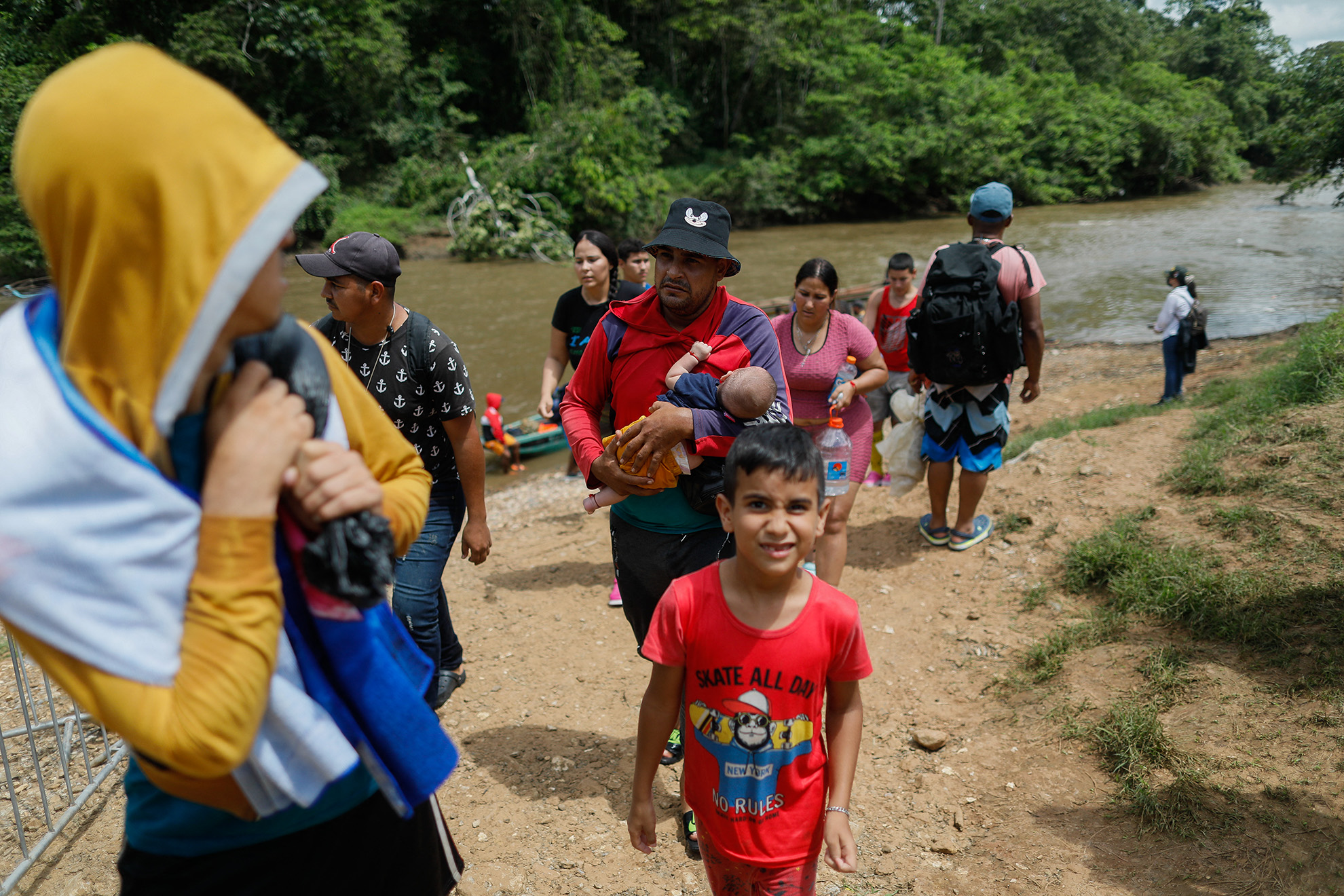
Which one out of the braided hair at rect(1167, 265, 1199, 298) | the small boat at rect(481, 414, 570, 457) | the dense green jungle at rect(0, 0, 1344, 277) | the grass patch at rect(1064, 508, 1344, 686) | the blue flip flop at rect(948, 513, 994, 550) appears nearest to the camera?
the grass patch at rect(1064, 508, 1344, 686)

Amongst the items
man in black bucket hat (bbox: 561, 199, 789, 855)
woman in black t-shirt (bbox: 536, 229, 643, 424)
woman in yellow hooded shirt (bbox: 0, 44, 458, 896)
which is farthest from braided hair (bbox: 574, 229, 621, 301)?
woman in yellow hooded shirt (bbox: 0, 44, 458, 896)

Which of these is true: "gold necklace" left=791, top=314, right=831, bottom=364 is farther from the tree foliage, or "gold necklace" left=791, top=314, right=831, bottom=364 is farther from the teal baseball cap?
the tree foliage

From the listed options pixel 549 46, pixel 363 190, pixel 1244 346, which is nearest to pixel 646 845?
pixel 1244 346

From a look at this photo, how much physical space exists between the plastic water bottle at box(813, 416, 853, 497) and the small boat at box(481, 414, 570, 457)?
5.82 meters

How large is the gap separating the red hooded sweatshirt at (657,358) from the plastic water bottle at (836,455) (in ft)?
5.64

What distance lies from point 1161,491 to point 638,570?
13.3ft

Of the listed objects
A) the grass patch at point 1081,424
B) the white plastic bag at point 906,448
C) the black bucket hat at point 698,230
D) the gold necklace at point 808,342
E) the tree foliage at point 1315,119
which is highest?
the tree foliage at point 1315,119

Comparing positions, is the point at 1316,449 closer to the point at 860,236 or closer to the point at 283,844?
the point at 283,844

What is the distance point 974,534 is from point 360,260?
4255 millimetres

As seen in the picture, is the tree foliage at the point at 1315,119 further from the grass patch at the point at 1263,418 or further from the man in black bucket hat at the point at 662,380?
the man in black bucket hat at the point at 662,380

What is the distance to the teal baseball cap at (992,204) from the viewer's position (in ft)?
16.2

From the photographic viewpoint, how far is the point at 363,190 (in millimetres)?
27516

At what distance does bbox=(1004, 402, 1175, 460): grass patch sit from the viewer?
23.5ft

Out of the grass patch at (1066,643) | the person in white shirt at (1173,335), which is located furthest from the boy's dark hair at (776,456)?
the person in white shirt at (1173,335)
